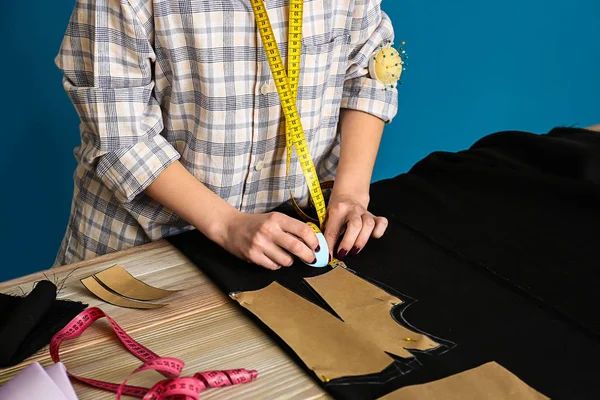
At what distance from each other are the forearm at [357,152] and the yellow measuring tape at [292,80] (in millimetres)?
99

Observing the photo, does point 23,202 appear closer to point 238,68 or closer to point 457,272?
point 238,68

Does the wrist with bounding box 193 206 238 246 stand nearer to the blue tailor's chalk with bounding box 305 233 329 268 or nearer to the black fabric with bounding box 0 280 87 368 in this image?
the blue tailor's chalk with bounding box 305 233 329 268

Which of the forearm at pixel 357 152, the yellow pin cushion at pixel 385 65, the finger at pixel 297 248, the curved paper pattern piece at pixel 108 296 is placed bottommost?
the curved paper pattern piece at pixel 108 296

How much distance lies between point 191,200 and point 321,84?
428 millimetres

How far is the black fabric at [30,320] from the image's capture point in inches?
40.4

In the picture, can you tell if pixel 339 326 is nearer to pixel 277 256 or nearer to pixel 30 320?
pixel 277 256

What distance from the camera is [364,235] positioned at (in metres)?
1.34

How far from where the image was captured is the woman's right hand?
1.27 metres

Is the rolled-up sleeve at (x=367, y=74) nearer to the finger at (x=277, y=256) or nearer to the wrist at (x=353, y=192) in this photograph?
the wrist at (x=353, y=192)

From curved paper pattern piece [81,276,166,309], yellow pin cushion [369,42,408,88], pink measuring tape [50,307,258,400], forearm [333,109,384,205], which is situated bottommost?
curved paper pattern piece [81,276,166,309]

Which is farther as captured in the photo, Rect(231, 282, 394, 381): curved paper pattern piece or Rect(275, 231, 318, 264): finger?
Rect(275, 231, 318, 264): finger

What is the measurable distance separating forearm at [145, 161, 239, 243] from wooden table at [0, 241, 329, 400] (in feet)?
0.40

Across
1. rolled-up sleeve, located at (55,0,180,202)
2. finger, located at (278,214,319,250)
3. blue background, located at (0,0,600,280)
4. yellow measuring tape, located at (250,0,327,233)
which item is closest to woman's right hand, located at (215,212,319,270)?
finger, located at (278,214,319,250)

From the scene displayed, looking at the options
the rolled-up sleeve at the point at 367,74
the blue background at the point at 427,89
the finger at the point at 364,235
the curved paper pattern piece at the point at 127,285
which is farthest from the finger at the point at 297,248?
the blue background at the point at 427,89
